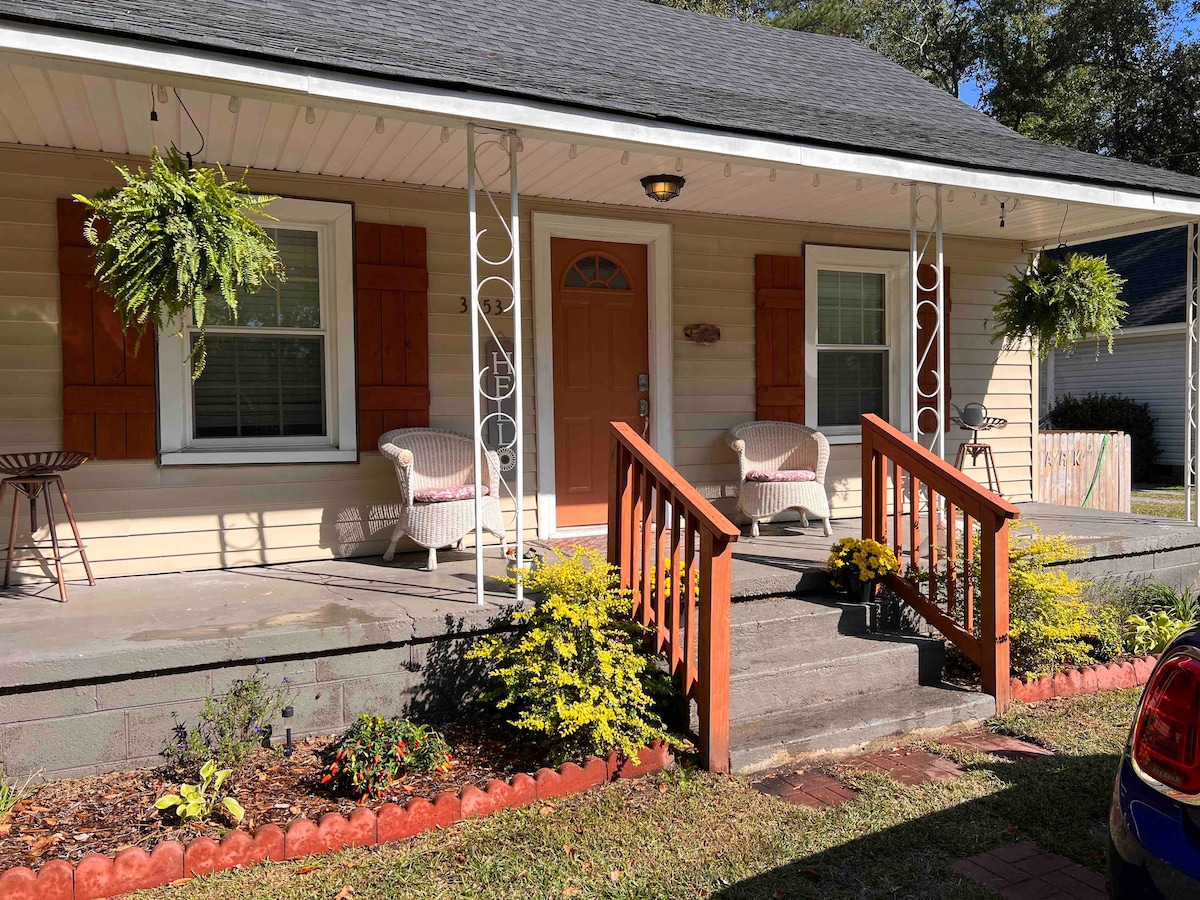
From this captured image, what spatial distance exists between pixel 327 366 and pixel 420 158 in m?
1.35

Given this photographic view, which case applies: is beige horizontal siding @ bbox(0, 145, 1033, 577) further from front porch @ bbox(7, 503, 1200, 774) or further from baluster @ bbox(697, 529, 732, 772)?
baluster @ bbox(697, 529, 732, 772)

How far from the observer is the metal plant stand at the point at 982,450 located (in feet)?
23.7

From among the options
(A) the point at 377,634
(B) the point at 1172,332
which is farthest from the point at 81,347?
(B) the point at 1172,332

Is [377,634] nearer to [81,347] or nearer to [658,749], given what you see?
[658,749]

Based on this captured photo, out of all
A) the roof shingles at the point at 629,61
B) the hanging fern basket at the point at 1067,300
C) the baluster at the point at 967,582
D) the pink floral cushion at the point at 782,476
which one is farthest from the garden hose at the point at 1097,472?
the baluster at the point at 967,582

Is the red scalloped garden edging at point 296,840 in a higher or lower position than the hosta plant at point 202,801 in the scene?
lower

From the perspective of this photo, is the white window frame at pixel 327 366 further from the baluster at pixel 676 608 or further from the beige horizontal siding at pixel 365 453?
the baluster at pixel 676 608

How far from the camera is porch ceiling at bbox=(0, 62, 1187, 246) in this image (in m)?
4.04

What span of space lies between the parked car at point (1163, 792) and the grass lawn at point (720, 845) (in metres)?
1.06

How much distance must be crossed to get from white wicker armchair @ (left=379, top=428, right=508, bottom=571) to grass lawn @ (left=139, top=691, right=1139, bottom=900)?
193 cm

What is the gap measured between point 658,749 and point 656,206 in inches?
152

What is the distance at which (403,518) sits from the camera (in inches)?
198

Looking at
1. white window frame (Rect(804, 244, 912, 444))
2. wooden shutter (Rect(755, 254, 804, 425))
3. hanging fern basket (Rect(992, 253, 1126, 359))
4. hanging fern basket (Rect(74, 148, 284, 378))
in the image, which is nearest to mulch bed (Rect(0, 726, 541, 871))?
hanging fern basket (Rect(74, 148, 284, 378))

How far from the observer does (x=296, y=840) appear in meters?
2.85
